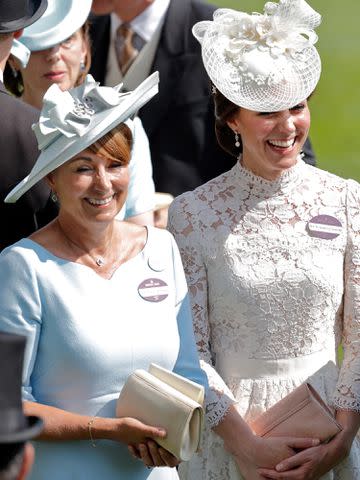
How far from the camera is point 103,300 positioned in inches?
189

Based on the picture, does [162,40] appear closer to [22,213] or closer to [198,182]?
[198,182]

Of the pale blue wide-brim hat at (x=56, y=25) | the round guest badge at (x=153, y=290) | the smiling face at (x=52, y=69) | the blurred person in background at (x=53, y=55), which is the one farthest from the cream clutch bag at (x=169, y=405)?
the pale blue wide-brim hat at (x=56, y=25)

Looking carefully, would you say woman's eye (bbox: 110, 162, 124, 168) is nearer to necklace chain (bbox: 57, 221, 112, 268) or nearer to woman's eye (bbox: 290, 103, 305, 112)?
necklace chain (bbox: 57, 221, 112, 268)

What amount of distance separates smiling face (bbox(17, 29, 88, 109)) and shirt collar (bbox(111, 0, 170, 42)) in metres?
1.02

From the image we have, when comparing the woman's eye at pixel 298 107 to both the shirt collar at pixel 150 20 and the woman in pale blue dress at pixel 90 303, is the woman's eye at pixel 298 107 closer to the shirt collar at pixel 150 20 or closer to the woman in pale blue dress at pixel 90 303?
the woman in pale blue dress at pixel 90 303

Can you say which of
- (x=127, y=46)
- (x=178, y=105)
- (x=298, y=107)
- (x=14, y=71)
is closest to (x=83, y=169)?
(x=298, y=107)

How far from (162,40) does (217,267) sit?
2.54m

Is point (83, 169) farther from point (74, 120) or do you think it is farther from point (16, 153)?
point (16, 153)

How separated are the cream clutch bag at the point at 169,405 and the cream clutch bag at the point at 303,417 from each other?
56cm

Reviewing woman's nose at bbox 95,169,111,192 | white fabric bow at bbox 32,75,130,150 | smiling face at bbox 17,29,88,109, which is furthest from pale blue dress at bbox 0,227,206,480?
smiling face at bbox 17,29,88,109

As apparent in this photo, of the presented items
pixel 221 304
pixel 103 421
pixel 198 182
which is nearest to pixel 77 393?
pixel 103 421

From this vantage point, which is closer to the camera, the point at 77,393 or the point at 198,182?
the point at 77,393

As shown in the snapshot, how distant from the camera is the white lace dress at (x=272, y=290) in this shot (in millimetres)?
5359

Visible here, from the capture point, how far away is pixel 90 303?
4.79 m
